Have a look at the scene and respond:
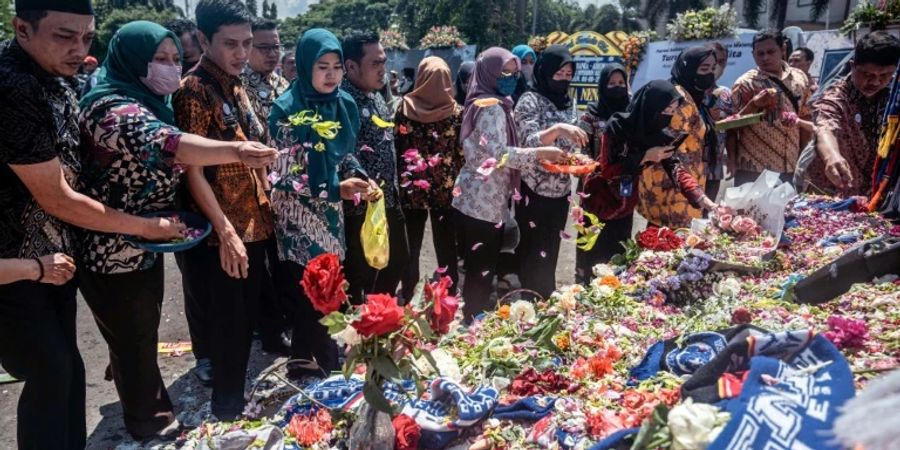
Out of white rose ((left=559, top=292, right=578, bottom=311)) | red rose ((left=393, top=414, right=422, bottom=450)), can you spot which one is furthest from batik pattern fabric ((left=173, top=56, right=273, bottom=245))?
red rose ((left=393, top=414, right=422, bottom=450))

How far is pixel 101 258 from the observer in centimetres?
247

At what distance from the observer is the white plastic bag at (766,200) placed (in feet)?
9.84

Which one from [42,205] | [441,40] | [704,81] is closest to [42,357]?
[42,205]

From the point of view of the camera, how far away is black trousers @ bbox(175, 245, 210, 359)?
3039mm

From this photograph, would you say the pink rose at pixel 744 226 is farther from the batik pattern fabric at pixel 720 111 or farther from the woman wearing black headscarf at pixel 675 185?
the batik pattern fabric at pixel 720 111

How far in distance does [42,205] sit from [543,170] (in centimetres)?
276

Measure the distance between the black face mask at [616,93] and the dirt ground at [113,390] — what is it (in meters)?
2.88

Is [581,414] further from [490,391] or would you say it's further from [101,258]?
[101,258]

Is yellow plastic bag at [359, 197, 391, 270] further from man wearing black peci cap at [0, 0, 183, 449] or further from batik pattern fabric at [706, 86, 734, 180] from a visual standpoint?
batik pattern fabric at [706, 86, 734, 180]

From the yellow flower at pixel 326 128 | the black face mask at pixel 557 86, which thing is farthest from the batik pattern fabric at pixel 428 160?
the yellow flower at pixel 326 128

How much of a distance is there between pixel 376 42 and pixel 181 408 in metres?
2.32

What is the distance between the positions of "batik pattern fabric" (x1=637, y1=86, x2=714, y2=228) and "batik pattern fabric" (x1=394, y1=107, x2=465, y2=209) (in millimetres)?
1186

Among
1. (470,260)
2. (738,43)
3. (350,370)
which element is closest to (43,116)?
(350,370)

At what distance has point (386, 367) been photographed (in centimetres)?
148
